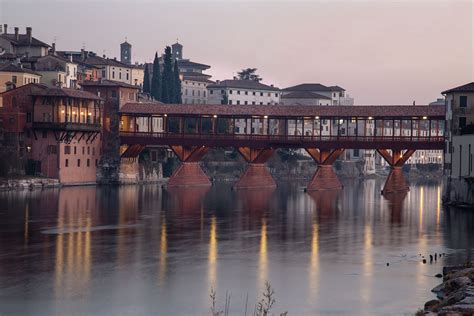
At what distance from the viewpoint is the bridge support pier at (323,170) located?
120 meters

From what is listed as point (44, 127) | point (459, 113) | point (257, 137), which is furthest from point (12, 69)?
point (459, 113)

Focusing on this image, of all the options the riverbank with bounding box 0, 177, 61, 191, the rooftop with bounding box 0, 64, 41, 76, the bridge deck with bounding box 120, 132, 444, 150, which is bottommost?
the riverbank with bounding box 0, 177, 61, 191

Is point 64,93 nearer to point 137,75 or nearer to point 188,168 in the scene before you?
point 188,168

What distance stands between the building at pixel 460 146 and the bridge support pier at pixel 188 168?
35.6 m

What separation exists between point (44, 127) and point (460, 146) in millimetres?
49556

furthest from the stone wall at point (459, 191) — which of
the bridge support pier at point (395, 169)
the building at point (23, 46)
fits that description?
the building at point (23, 46)

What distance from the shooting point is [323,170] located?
12112cm

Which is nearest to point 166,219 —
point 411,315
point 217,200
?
point 217,200

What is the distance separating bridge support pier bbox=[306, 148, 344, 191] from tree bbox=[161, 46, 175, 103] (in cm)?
5138

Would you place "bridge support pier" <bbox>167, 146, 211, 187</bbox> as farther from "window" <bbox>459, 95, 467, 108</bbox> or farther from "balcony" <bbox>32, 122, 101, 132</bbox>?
"window" <bbox>459, 95, 467, 108</bbox>

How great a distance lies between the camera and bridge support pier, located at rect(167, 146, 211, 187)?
399 ft

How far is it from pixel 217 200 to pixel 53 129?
85.1 ft

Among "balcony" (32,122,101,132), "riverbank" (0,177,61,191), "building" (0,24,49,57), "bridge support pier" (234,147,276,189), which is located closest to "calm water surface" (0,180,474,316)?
"riverbank" (0,177,61,191)

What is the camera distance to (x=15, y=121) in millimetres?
116438
